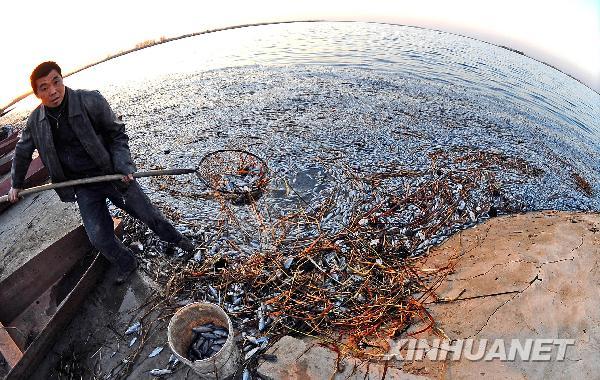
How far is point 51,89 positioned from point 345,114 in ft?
32.2

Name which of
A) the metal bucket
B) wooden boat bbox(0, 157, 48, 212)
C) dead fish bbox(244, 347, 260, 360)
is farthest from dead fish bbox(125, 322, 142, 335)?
wooden boat bbox(0, 157, 48, 212)

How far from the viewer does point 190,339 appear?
13.1 ft

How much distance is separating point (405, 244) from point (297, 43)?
2556cm

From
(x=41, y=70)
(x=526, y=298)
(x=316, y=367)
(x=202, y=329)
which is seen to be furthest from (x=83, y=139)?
(x=526, y=298)

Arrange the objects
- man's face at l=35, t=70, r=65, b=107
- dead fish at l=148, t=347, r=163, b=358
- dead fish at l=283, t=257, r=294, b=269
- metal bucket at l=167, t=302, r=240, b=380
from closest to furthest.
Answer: metal bucket at l=167, t=302, r=240, b=380
man's face at l=35, t=70, r=65, b=107
dead fish at l=148, t=347, r=163, b=358
dead fish at l=283, t=257, r=294, b=269

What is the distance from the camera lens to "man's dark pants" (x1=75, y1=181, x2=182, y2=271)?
14.4 feet

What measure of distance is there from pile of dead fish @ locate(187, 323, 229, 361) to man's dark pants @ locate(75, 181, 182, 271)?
1.77m

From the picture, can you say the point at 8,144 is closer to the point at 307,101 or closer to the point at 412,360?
the point at 307,101

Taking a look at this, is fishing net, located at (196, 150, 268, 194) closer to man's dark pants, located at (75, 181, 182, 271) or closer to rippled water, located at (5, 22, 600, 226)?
rippled water, located at (5, 22, 600, 226)

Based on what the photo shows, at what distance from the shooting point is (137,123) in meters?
11.6

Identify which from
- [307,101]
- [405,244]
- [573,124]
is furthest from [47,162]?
[573,124]

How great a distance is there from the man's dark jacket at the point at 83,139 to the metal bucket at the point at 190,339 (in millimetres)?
2058

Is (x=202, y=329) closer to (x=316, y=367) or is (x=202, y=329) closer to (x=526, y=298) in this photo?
(x=316, y=367)

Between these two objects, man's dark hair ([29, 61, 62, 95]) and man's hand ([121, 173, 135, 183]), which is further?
man's hand ([121, 173, 135, 183])
